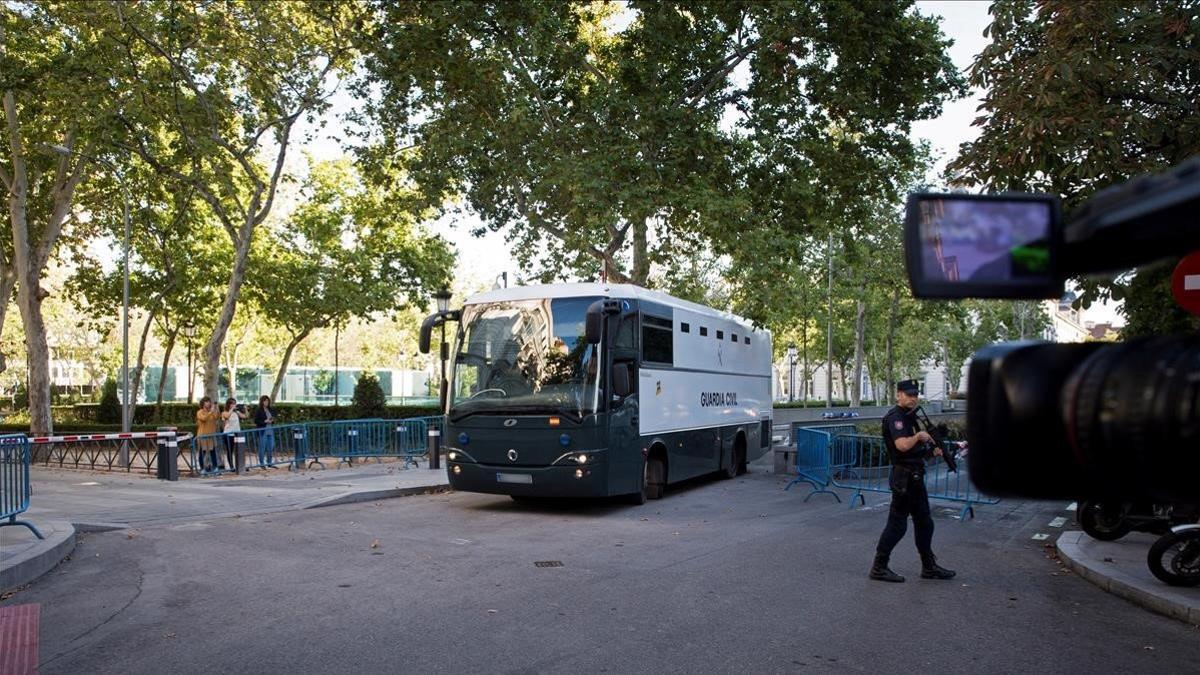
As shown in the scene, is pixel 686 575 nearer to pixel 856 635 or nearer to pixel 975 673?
pixel 856 635

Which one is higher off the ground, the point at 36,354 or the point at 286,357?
the point at 286,357

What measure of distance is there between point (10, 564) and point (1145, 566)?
10.3 m

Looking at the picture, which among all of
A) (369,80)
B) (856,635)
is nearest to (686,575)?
(856,635)

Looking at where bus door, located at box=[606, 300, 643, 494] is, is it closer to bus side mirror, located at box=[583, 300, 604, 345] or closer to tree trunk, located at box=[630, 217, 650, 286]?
bus side mirror, located at box=[583, 300, 604, 345]

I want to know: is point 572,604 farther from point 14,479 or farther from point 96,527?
point 96,527

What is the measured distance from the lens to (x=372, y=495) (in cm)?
1537

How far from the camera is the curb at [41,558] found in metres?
8.27

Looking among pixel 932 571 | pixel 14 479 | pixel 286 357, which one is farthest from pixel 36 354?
pixel 932 571

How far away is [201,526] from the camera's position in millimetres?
11891

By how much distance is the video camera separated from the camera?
1.50 m

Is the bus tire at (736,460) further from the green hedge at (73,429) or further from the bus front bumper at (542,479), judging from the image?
the green hedge at (73,429)

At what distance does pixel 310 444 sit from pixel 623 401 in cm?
1020

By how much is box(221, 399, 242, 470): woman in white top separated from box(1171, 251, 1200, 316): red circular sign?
55.2 feet

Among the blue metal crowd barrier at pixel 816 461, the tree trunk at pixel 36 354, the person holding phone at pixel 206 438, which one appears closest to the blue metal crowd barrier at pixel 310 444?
the person holding phone at pixel 206 438
